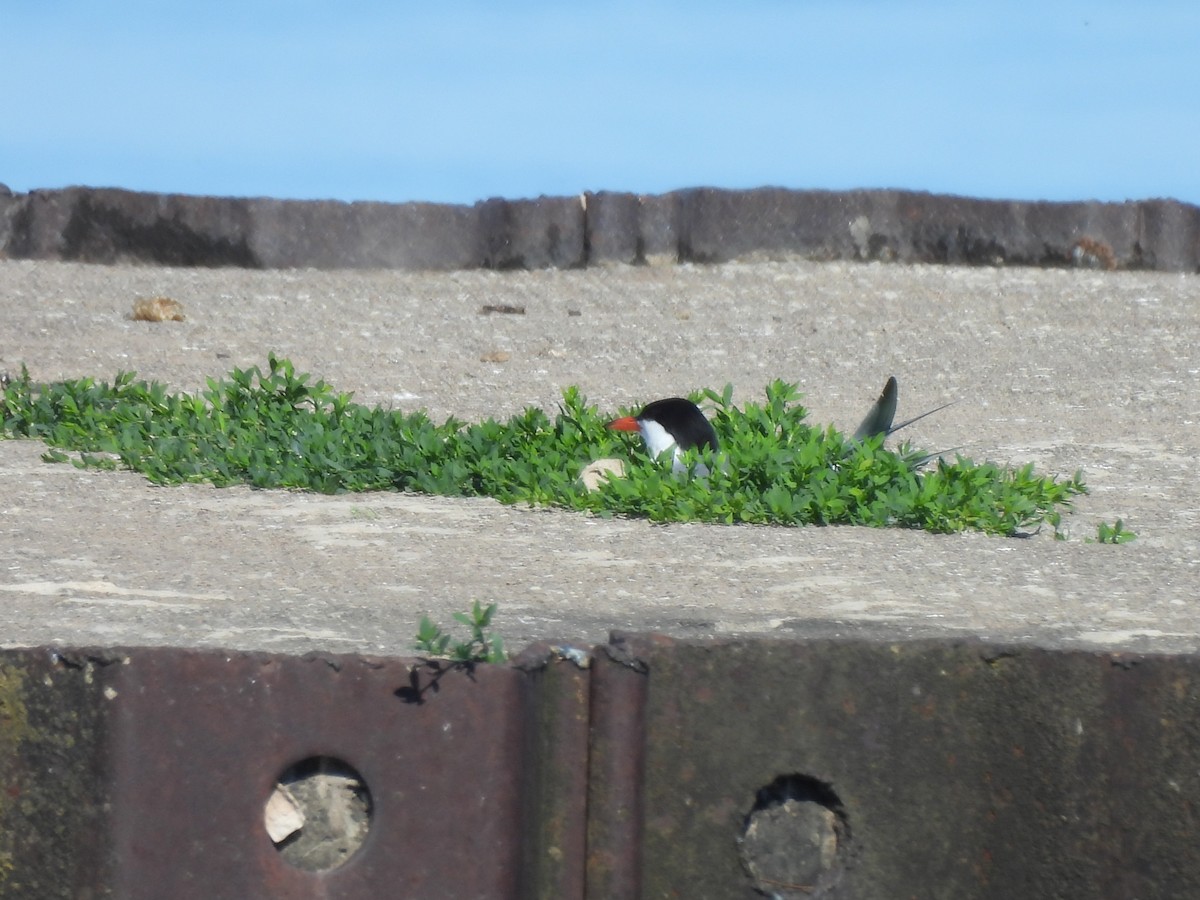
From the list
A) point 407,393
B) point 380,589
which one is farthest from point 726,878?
point 407,393

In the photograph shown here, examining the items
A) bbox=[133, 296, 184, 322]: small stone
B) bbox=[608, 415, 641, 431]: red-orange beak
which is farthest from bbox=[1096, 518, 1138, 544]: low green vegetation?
bbox=[133, 296, 184, 322]: small stone

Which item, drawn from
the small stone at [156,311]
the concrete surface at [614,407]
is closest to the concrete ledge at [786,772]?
the concrete surface at [614,407]

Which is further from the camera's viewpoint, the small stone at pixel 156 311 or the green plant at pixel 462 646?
the small stone at pixel 156 311

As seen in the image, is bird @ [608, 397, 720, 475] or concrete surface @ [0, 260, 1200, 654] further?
bird @ [608, 397, 720, 475]

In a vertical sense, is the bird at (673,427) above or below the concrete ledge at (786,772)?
above

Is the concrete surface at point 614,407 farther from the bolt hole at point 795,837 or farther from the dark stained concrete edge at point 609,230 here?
the bolt hole at point 795,837

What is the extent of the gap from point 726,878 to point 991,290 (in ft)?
24.0

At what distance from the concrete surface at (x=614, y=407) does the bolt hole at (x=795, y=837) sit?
1.25 feet

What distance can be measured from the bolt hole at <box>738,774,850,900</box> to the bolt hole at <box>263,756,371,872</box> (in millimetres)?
551

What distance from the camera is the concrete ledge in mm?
2131

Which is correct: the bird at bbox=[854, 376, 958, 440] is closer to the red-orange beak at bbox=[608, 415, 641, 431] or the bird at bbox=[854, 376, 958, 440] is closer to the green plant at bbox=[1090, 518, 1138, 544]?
the red-orange beak at bbox=[608, 415, 641, 431]

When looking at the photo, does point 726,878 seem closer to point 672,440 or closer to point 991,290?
point 672,440

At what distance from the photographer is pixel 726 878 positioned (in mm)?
2184

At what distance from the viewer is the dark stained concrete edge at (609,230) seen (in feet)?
30.6
